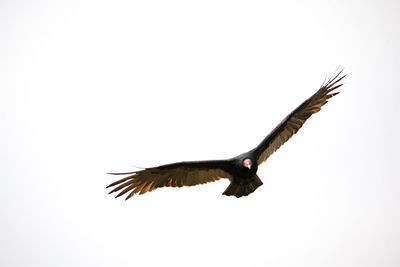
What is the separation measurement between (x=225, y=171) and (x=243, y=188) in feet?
1.67

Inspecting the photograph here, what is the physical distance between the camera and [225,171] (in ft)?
30.0

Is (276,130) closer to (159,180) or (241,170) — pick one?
(241,170)

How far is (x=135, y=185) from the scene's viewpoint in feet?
28.5

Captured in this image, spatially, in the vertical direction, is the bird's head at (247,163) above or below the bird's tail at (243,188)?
above

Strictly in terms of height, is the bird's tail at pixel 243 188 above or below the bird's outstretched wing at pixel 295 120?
below

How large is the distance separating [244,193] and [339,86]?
3305 millimetres

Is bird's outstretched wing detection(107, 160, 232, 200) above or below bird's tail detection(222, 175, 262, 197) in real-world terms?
above

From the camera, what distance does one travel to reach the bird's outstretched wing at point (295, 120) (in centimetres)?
934

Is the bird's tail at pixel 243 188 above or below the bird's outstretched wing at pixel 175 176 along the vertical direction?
below

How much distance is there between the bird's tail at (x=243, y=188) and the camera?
8992 mm

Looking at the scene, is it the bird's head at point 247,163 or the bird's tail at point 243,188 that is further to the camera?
the bird's tail at point 243,188

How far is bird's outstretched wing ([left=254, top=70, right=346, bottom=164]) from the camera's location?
30.7 ft

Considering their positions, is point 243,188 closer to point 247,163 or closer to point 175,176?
point 247,163

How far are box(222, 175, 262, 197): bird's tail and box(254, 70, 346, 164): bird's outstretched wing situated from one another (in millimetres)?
533
